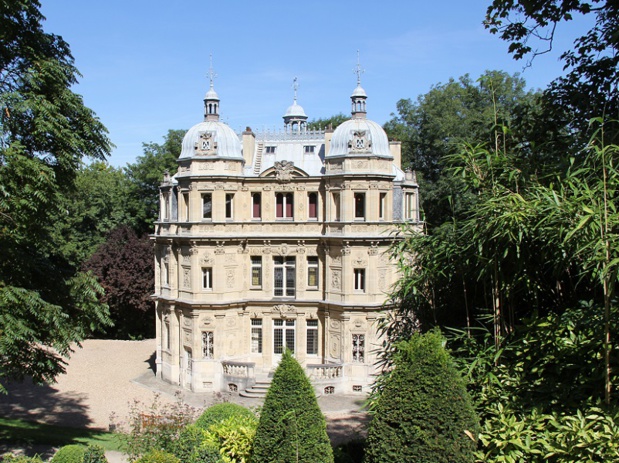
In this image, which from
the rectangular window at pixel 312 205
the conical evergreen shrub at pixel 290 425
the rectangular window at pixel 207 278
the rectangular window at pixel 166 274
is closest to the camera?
the conical evergreen shrub at pixel 290 425

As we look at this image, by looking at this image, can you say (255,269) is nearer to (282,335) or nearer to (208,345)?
(282,335)

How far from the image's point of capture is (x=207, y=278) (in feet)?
90.1

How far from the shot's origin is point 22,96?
553 inches

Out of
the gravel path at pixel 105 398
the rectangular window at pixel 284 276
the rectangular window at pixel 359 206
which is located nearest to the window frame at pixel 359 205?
the rectangular window at pixel 359 206

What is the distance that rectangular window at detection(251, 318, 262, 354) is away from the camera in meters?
28.3

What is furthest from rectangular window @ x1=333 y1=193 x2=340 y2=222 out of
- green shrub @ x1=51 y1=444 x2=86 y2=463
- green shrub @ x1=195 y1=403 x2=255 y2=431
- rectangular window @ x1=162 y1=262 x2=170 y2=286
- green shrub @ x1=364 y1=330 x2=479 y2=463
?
green shrub @ x1=364 y1=330 x2=479 y2=463

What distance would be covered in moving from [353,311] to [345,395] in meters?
3.69

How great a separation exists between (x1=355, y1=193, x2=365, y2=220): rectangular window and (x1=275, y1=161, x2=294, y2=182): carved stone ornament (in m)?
3.37

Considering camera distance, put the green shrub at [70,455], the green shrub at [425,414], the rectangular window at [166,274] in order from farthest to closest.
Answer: the rectangular window at [166,274] < the green shrub at [70,455] < the green shrub at [425,414]

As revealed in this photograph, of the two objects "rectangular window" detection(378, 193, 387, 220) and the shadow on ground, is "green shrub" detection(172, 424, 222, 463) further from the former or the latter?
"rectangular window" detection(378, 193, 387, 220)

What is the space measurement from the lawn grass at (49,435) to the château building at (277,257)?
249 inches

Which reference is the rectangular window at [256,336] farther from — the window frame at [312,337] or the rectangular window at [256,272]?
the window frame at [312,337]

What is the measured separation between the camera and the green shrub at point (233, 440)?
14.3 metres

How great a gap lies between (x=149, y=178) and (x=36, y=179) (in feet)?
94.7
